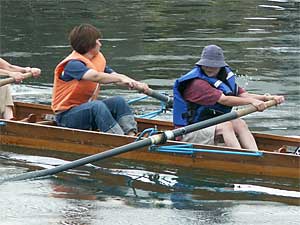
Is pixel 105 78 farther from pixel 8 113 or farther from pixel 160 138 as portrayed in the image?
pixel 8 113

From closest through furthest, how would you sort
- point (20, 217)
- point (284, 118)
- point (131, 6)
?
point (20, 217), point (284, 118), point (131, 6)

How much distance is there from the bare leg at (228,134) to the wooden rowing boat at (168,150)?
242 millimetres

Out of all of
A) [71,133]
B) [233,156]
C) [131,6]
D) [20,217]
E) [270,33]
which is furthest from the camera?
[131,6]

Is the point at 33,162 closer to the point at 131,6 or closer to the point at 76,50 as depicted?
the point at 76,50

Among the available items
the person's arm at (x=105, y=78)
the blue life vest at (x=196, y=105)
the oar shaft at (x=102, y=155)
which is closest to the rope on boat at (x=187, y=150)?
the blue life vest at (x=196, y=105)

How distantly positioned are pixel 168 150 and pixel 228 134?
70cm

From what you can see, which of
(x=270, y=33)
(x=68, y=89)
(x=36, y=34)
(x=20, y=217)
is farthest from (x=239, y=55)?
(x=20, y=217)

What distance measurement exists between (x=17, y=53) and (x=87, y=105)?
33.0ft

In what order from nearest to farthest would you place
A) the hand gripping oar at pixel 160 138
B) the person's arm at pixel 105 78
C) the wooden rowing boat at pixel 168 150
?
1. the hand gripping oar at pixel 160 138
2. the wooden rowing boat at pixel 168 150
3. the person's arm at pixel 105 78

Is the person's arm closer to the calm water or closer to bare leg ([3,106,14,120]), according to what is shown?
the calm water

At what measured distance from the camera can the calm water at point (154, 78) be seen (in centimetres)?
954

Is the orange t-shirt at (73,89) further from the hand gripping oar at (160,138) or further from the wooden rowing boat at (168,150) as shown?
the hand gripping oar at (160,138)

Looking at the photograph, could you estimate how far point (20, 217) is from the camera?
9258 millimetres

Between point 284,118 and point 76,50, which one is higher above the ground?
point 76,50
